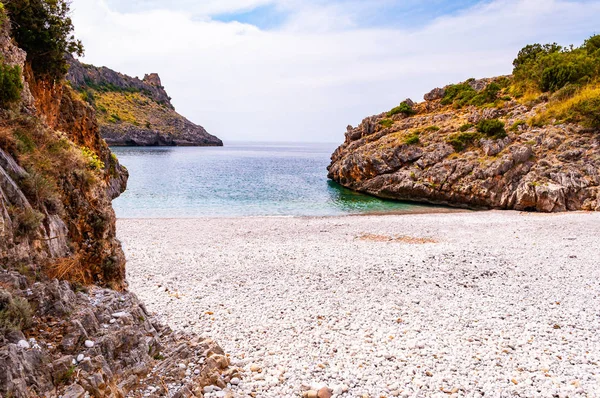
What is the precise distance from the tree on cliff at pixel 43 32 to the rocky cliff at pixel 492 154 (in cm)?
3456

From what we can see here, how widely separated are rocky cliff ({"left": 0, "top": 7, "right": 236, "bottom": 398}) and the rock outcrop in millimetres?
34890

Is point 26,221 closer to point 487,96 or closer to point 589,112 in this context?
point 589,112

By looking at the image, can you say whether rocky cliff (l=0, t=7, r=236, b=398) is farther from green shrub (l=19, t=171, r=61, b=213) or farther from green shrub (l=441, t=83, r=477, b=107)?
green shrub (l=441, t=83, r=477, b=107)

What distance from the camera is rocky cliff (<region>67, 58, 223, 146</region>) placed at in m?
130

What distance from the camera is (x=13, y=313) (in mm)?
5215

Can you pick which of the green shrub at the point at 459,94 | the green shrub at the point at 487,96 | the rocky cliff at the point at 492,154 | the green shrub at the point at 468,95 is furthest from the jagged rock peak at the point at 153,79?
the green shrub at the point at 487,96

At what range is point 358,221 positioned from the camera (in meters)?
28.0

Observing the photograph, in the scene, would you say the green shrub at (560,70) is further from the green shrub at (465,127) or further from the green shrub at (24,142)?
the green shrub at (24,142)

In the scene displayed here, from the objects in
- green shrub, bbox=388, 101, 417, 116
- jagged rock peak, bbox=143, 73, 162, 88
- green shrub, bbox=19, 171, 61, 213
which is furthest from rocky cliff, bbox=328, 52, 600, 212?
jagged rock peak, bbox=143, 73, 162, 88

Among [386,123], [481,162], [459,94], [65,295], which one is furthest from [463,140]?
[65,295]

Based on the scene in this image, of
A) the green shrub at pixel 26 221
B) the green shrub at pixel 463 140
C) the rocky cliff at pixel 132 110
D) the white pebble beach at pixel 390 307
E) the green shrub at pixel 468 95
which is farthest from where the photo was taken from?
the rocky cliff at pixel 132 110

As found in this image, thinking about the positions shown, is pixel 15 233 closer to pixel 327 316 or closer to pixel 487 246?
pixel 327 316

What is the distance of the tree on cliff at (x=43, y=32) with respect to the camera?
12883 millimetres

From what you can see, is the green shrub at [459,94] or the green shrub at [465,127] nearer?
the green shrub at [465,127]
